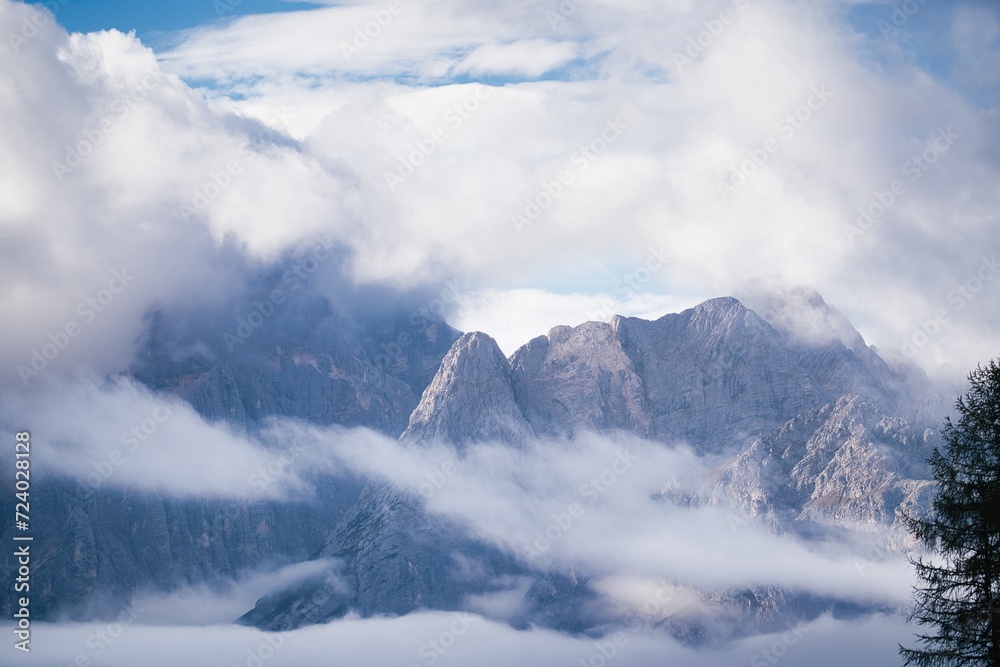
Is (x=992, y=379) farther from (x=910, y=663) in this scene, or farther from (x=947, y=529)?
(x=910, y=663)

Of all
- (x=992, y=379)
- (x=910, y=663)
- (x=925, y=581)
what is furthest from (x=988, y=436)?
(x=910, y=663)

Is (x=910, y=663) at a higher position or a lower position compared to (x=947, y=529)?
lower

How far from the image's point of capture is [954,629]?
237 feet

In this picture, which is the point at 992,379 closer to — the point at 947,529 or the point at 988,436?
the point at 988,436

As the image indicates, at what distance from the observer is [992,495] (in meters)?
70.6

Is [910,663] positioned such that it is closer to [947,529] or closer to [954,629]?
[954,629]

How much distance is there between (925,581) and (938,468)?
20.9ft

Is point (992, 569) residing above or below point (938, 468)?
below

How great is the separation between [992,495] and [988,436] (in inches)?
128

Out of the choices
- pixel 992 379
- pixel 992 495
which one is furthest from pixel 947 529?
pixel 992 379

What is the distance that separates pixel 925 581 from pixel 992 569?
11.9 feet

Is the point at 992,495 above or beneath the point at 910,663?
above

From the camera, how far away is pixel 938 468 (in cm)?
7256

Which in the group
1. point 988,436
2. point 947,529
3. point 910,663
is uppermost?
point 988,436
